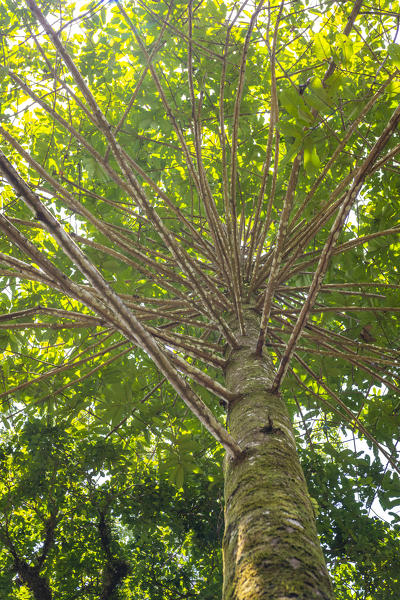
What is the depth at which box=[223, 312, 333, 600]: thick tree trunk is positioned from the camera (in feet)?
3.08

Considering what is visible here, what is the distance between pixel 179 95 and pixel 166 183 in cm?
109

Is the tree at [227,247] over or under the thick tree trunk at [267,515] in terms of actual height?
over

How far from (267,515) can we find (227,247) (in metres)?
1.87

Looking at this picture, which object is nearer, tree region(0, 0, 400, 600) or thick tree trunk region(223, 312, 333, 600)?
thick tree trunk region(223, 312, 333, 600)

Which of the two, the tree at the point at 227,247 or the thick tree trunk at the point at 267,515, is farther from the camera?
the tree at the point at 227,247

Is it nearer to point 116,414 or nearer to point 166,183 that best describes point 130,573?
point 116,414

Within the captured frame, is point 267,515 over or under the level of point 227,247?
under

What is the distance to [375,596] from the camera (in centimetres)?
365

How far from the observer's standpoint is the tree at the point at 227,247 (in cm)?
130

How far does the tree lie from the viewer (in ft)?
4.26

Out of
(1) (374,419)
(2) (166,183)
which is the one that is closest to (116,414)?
(1) (374,419)

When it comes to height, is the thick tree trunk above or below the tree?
below

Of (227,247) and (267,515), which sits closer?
(267,515)

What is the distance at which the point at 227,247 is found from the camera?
2.74 meters
